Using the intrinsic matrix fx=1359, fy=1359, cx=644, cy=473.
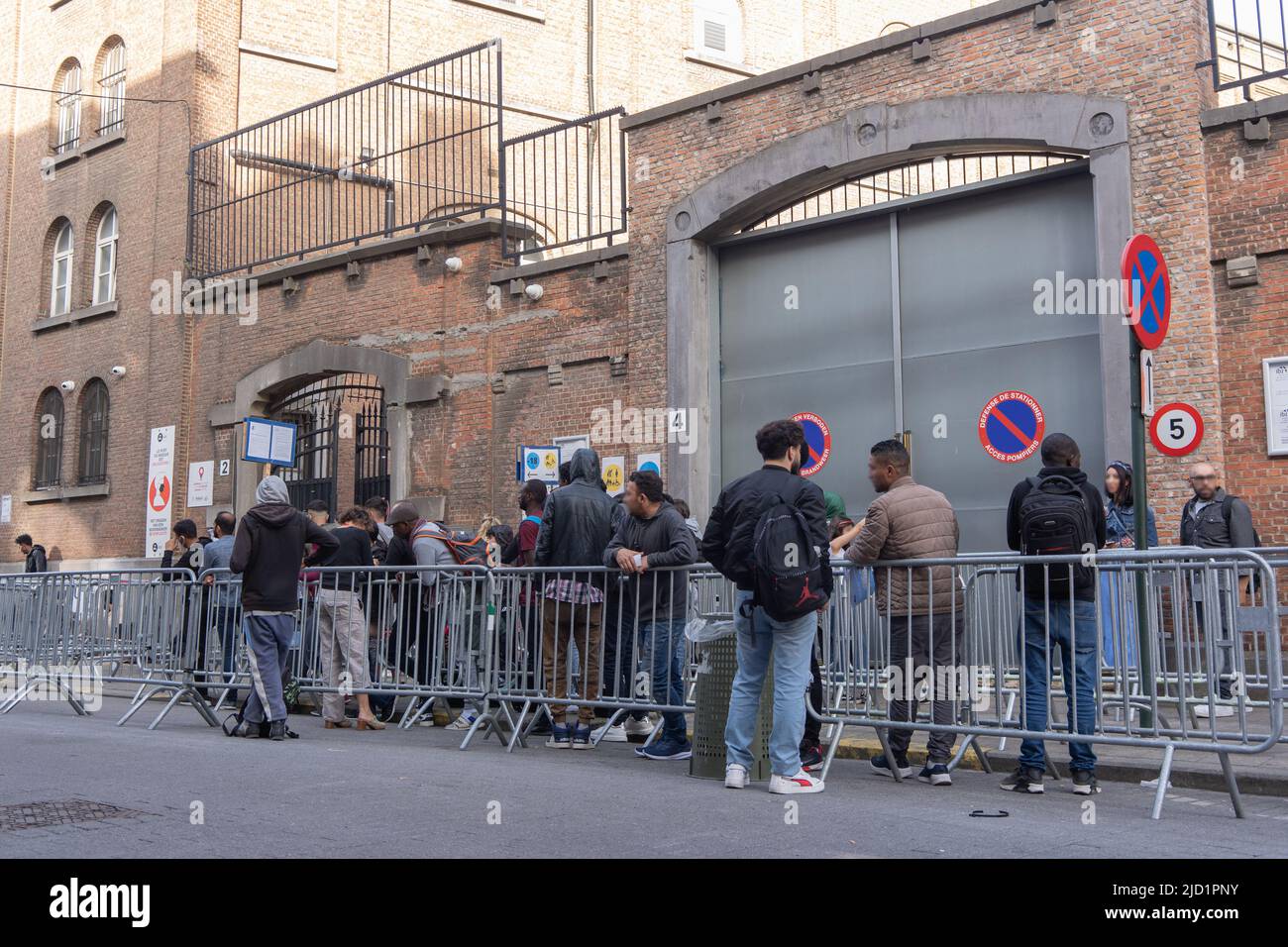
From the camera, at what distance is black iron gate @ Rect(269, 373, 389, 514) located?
63.7 ft

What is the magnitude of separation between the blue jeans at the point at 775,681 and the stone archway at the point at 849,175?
5.83 metres

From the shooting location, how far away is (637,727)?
1026 centimetres


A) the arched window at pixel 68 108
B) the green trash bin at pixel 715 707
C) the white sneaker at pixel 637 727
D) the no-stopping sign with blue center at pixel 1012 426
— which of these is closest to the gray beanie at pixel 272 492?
the white sneaker at pixel 637 727

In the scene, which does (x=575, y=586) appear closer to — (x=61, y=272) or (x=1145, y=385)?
(x=1145, y=385)

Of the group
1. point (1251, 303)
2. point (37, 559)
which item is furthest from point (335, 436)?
point (1251, 303)

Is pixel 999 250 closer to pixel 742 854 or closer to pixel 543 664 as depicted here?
pixel 543 664

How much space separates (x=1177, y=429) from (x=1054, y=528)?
4.90 m

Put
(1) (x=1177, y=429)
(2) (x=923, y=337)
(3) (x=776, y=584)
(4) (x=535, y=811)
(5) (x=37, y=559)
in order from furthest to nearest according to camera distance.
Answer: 1. (5) (x=37, y=559)
2. (2) (x=923, y=337)
3. (1) (x=1177, y=429)
4. (3) (x=776, y=584)
5. (4) (x=535, y=811)

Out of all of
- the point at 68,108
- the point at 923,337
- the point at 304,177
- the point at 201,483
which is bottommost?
the point at 201,483

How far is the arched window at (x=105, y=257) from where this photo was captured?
2394 cm

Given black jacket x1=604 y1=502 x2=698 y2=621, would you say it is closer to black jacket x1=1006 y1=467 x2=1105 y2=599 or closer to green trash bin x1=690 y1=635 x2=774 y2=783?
green trash bin x1=690 y1=635 x2=774 y2=783

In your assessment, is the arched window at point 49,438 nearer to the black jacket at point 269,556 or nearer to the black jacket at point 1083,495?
the black jacket at point 269,556

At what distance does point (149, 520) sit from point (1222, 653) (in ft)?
61.0

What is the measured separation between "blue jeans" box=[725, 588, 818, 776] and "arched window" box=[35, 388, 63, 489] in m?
20.2
